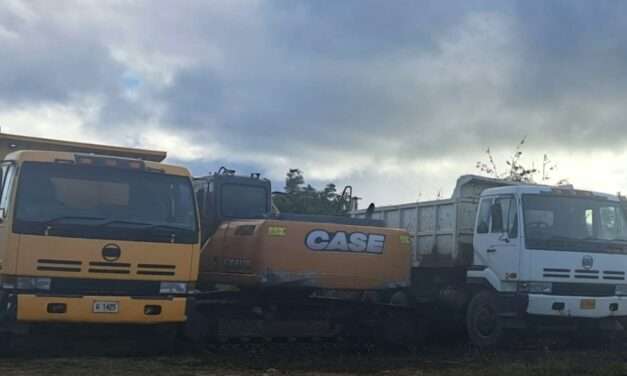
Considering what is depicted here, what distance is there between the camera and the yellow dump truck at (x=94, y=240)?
11.6 m

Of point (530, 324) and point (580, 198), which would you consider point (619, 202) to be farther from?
point (530, 324)

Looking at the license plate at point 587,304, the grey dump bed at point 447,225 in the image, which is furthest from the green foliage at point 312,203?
the license plate at point 587,304

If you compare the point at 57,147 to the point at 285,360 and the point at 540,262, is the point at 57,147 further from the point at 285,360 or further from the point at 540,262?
the point at 540,262

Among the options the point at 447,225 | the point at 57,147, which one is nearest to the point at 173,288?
the point at 57,147

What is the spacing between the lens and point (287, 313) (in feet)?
48.9

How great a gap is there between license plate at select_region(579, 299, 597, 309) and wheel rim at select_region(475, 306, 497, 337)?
151cm

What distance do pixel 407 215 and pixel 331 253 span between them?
15.0 feet

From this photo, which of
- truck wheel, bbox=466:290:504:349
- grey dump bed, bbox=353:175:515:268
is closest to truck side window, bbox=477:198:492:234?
grey dump bed, bbox=353:175:515:268

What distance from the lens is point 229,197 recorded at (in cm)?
1617

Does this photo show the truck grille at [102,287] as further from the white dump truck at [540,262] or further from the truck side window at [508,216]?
the truck side window at [508,216]

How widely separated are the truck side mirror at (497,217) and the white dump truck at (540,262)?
0.06ft

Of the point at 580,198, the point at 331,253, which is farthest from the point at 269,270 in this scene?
the point at 580,198

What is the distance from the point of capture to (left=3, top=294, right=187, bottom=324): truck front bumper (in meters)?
11.6

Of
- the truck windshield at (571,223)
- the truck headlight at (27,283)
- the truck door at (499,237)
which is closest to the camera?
the truck headlight at (27,283)
